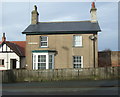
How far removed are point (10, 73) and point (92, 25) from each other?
35.3ft

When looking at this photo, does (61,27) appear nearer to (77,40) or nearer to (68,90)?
(77,40)

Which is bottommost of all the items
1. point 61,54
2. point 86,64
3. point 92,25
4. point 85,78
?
point 85,78

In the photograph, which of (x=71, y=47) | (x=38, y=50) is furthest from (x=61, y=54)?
(x=38, y=50)

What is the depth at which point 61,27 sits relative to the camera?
1864 centimetres

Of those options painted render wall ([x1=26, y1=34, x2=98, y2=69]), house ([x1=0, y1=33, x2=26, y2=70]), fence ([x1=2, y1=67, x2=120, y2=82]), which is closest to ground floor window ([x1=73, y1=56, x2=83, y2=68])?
painted render wall ([x1=26, y1=34, x2=98, y2=69])

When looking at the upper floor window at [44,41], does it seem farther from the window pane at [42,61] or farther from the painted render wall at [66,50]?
the window pane at [42,61]

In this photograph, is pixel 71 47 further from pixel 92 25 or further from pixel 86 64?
pixel 92 25

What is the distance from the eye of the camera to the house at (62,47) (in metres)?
16.9

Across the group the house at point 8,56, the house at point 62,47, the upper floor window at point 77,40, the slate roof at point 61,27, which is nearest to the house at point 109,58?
the house at point 62,47

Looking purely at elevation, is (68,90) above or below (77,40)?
below

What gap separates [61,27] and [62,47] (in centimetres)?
282

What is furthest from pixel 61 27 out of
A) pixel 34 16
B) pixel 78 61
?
pixel 78 61

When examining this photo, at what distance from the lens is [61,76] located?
1493 centimetres

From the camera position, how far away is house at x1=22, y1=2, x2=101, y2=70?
16906 mm
